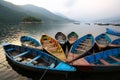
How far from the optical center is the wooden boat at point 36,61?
12306 mm

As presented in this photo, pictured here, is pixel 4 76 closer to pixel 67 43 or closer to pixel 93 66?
pixel 93 66

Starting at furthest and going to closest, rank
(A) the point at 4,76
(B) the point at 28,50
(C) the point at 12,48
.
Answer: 1. (C) the point at 12,48
2. (B) the point at 28,50
3. (A) the point at 4,76

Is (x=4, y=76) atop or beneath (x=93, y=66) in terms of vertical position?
beneath

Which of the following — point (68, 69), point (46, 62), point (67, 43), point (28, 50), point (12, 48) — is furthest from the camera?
point (67, 43)

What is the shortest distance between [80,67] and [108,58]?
605cm

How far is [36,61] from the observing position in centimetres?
1612

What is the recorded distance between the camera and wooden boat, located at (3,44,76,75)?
40.4 ft

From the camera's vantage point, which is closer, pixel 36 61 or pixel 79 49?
pixel 36 61

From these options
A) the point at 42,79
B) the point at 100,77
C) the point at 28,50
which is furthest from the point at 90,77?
the point at 28,50

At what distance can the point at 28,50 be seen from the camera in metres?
18.6

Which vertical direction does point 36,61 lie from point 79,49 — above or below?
below

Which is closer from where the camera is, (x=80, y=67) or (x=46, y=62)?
(x=80, y=67)

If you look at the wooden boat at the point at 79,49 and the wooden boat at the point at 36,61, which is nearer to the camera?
the wooden boat at the point at 36,61

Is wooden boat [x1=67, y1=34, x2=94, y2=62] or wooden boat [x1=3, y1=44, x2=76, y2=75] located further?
wooden boat [x1=67, y1=34, x2=94, y2=62]
